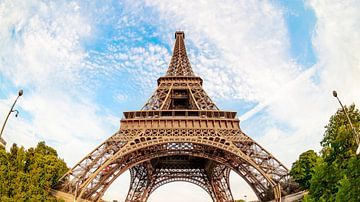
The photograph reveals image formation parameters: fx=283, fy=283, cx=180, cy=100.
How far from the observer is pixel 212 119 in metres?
29.5

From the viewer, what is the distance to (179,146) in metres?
29.3

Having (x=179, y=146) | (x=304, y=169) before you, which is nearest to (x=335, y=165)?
(x=304, y=169)

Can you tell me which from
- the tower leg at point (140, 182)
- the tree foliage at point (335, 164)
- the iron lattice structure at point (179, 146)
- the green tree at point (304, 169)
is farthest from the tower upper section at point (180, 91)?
the tree foliage at point (335, 164)

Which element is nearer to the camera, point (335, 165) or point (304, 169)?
point (335, 165)

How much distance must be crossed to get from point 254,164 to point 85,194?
15076mm

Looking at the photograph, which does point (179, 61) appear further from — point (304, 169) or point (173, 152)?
point (304, 169)

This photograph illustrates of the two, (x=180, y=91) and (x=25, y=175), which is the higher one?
(x=180, y=91)

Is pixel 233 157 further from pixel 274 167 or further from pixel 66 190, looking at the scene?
pixel 66 190

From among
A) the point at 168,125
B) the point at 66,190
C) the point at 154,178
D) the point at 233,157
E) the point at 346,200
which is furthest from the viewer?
the point at 154,178

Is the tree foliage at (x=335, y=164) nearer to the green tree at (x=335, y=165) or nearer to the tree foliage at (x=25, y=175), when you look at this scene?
the green tree at (x=335, y=165)

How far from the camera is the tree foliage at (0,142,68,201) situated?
18.8 metres

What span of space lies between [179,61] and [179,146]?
17.4 meters

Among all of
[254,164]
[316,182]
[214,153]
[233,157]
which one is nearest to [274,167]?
[254,164]

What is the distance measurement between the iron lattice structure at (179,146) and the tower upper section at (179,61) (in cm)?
306
